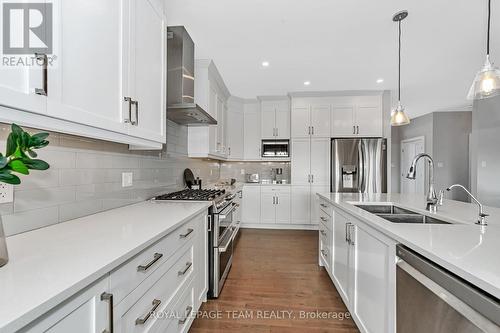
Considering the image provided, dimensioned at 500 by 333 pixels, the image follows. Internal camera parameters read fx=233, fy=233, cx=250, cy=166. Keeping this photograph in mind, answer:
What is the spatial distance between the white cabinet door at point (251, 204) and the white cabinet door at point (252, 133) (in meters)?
0.72

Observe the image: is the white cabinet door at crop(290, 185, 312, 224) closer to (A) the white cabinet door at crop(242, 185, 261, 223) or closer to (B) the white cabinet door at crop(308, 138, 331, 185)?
(B) the white cabinet door at crop(308, 138, 331, 185)

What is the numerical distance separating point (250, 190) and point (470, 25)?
12.3ft

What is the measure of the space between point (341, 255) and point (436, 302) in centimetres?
110

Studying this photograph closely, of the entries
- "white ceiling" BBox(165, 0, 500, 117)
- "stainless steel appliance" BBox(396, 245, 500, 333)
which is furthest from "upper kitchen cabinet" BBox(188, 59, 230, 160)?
"stainless steel appliance" BBox(396, 245, 500, 333)

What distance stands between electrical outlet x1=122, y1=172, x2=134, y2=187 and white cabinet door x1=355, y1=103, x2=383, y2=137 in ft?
13.4

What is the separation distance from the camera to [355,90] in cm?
433

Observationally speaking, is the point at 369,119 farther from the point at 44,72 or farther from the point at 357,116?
the point at 44,72

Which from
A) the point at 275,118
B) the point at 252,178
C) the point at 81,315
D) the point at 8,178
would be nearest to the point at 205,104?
the point at 275,118

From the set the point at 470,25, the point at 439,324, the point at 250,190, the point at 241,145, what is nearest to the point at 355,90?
the point at 470,25

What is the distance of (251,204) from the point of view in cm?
466

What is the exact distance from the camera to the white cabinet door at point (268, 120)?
193 inches

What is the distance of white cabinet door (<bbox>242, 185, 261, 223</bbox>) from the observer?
15.2ft

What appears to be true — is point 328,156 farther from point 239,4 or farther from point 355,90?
point 239,4

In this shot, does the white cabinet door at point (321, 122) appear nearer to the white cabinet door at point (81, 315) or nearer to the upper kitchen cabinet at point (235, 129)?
the upper kitchen cabinet at point (235, 129)
